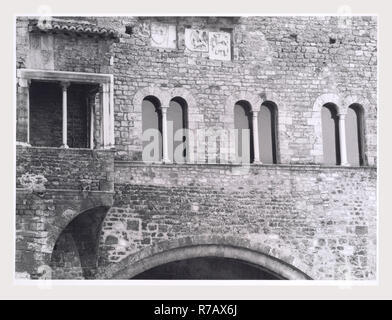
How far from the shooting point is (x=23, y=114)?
1497 cm

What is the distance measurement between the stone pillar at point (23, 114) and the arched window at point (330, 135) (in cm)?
536

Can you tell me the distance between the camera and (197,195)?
16578 mm

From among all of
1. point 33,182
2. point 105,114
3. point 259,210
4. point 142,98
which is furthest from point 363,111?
point 33,182

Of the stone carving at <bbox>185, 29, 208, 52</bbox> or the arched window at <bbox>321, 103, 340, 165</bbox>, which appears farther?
the arched window at <bbox>321, 103, 340, 165</bbox>

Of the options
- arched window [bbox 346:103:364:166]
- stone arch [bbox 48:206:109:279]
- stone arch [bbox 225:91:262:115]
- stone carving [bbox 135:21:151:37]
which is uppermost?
stone carving [bbox 135:21:151:37]

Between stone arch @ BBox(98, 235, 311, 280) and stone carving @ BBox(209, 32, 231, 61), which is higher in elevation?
stone carving @ BBox(209, 32, 231, 61)

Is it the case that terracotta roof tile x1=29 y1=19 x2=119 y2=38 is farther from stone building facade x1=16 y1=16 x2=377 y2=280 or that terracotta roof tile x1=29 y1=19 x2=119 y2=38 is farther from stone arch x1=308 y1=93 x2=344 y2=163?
stone arch x1=308 y1=93 x2=344 y2=163

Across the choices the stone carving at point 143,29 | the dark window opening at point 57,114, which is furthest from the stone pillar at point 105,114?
the stone carving at point 143,29

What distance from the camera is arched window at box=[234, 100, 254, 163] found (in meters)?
16.8

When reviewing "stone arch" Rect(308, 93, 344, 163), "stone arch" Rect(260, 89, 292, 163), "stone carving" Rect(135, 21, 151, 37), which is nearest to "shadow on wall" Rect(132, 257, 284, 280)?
"stone arch" Rect(260, 89, 292, 163)

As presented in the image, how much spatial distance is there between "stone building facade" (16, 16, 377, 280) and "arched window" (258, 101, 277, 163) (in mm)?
30

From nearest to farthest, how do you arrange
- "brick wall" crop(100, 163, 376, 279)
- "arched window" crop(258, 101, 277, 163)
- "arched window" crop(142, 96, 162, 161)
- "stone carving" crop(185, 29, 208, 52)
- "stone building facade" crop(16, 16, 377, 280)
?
"stone building facade" crop(16, 16, 377, 280), "brick wall" crop(100, 163, 376, 279), "arched window" crop(142, 96, 162, 161), "stone carving" crop(185, 29, 208, 52), "arched window" crop(258, 101, 277, 163)

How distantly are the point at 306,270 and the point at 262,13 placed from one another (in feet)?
14.8

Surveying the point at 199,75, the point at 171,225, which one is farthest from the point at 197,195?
the point at 199,75
